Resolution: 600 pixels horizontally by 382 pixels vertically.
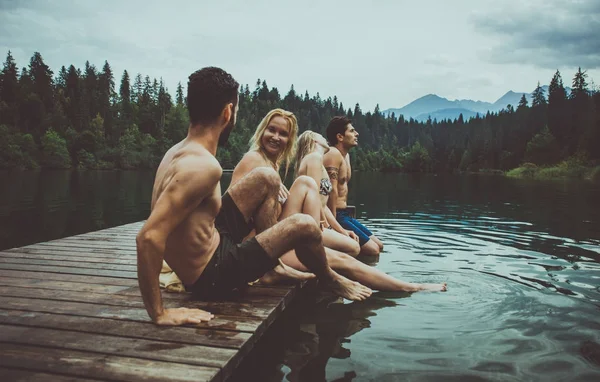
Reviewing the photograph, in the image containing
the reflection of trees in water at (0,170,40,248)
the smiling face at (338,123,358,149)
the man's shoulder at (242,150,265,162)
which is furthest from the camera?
the reflection of trees in water at (0,170,40,248)

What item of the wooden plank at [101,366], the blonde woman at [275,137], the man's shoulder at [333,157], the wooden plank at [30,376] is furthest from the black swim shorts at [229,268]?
the man's shoulder at [333,157]

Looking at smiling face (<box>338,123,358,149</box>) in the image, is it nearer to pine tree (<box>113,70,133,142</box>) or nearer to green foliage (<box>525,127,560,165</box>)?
green foliage (<box>525,127,560,165</box>)

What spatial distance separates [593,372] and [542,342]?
57 cm

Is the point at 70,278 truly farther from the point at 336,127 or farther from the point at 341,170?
the point at 336,127

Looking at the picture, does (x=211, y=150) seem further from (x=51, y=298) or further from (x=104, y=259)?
(x=104, y=259)

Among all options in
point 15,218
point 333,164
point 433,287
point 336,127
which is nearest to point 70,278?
point 433,287

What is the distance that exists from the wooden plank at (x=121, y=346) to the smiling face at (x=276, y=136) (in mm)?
2861

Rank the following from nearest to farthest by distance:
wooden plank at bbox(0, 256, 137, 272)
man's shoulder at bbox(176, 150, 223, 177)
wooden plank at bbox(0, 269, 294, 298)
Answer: man's shoulder at bbox(176, 150, 223, 177), wooden plank at bbox(0, 269, 294, 298), wooden plank at bbox(0, 256, 137, 272)

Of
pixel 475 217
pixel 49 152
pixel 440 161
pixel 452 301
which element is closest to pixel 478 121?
pixel 440 161

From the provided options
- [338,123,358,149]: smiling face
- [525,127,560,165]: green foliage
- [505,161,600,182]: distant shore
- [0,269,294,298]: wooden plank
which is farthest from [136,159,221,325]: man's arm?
[525,127,560,165]: green foliage

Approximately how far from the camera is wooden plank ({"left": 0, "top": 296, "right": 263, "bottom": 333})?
3020 millimetres

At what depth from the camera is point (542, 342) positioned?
3742mm

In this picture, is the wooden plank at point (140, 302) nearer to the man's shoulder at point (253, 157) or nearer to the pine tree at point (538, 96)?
the man's shoulder at point (253, 157)

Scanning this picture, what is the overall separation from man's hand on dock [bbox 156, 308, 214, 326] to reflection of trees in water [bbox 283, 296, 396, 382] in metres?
0.86
